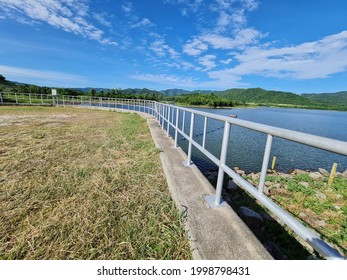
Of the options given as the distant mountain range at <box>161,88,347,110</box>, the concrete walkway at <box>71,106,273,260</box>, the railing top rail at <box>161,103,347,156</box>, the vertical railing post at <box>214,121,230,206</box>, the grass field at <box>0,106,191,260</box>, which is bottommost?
the grass field at <box>0,106,191,260</box>

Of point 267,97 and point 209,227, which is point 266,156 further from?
point 267,97

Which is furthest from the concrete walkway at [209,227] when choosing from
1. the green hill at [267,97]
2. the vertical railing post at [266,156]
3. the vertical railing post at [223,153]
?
the green hill at [267,97]

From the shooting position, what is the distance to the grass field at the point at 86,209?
152 cm

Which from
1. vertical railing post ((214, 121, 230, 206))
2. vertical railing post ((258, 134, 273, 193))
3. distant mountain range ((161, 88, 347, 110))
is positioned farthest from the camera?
distant mountain range ((161, 88, 347, 110))

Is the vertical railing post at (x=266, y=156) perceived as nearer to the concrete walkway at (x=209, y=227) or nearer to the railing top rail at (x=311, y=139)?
the railing top rail at (x=311, y=139)

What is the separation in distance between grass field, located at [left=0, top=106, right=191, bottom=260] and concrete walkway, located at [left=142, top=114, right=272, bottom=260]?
0.11m

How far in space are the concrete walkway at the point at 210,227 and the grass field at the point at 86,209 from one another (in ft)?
0.37

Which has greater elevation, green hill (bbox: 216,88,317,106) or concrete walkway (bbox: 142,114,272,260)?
green hill (bbox: 216,88,317,106)

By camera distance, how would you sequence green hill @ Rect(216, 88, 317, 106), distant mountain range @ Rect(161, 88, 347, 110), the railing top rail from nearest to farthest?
the railing top rail → distant mountain range @ Rect(161, 88, 347, 110) → green hill @ Rect(216, 88, 317, 106)

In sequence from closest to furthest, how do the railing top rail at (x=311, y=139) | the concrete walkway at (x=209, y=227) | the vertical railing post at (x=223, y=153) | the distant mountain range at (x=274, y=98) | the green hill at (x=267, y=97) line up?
the railing top rail at (x=311, y=139) → the concrete walkway at (x=209, y=227) → the vertical railing post at (x=223, y=153) → the distant mountain range at (x=274, y=98) → the green hill at (x=267, y=97)

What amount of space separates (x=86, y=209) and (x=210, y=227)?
136 cm

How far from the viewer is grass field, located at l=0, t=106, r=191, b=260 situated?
4.99 ft

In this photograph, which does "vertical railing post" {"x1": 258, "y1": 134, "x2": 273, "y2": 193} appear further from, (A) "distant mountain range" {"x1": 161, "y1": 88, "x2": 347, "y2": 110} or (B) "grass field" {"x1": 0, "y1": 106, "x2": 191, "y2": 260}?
(A) "distant mountain range" {"x1": 161, "y1": 88, "x2": 347, "y2": 110}

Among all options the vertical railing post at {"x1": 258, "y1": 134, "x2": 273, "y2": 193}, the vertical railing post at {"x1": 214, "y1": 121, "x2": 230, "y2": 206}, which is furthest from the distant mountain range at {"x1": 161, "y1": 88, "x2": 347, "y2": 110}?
the vertical railing post at {"x1": 258, "y1": 134, "x2": 273, "y2": 193}
